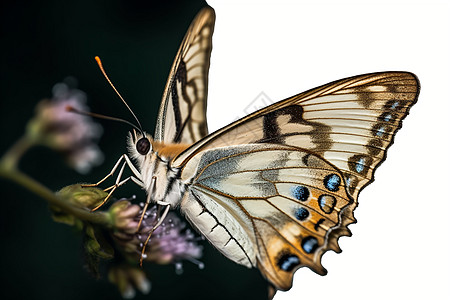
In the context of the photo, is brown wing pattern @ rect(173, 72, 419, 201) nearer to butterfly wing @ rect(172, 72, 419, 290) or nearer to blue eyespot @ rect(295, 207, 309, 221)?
butterfly wing @ rect(172, 72, 419, 290)

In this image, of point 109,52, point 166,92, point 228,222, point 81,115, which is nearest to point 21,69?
point 109,52

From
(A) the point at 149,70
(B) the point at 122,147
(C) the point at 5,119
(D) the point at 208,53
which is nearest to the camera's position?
(D) the point at 208,53

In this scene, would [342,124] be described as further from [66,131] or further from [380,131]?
[66,131]

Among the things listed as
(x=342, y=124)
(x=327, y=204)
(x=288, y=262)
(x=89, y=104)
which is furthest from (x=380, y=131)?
(x=89, y=104)

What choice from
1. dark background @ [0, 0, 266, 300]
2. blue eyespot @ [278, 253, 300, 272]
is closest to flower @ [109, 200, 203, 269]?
blue eyespot @ [278, 253, 300, 272]

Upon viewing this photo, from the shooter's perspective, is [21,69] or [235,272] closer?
[21,69]

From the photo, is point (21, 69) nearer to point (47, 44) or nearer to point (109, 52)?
point (47, 44)
